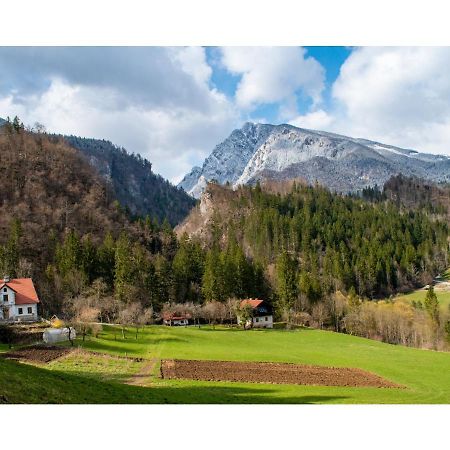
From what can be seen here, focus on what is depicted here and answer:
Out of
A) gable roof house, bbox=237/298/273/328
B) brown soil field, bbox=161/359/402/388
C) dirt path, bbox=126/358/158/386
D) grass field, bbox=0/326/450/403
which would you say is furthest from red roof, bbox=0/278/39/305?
gable roof house, bbox=237/298/273/328

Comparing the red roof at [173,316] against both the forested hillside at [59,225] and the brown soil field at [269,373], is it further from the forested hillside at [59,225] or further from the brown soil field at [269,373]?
the brown soil field at [269,373]

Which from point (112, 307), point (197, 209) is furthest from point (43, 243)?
point (197, 209)

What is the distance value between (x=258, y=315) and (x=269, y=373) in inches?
1458

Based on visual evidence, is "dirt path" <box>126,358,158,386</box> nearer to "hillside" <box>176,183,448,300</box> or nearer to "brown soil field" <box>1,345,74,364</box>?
"brown soil field" <box>1,345,74,364</box>

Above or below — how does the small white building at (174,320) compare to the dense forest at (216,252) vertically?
below

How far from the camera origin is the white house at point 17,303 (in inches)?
2096

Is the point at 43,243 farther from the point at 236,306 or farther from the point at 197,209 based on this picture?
the point at 197,209

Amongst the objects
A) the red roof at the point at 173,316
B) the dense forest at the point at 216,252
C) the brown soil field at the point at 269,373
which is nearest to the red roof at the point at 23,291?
the dense forest at the point at 216,252

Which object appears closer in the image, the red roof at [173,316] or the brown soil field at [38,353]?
the brown soil field at [38,353]

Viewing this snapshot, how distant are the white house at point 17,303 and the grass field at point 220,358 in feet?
34.4

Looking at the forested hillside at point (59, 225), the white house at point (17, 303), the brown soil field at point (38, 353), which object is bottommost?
the brown soil field at point (38, 353)

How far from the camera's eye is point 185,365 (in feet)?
126

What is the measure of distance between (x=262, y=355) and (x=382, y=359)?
42.0 ft

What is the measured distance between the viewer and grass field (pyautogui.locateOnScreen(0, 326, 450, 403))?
24.0 meters
